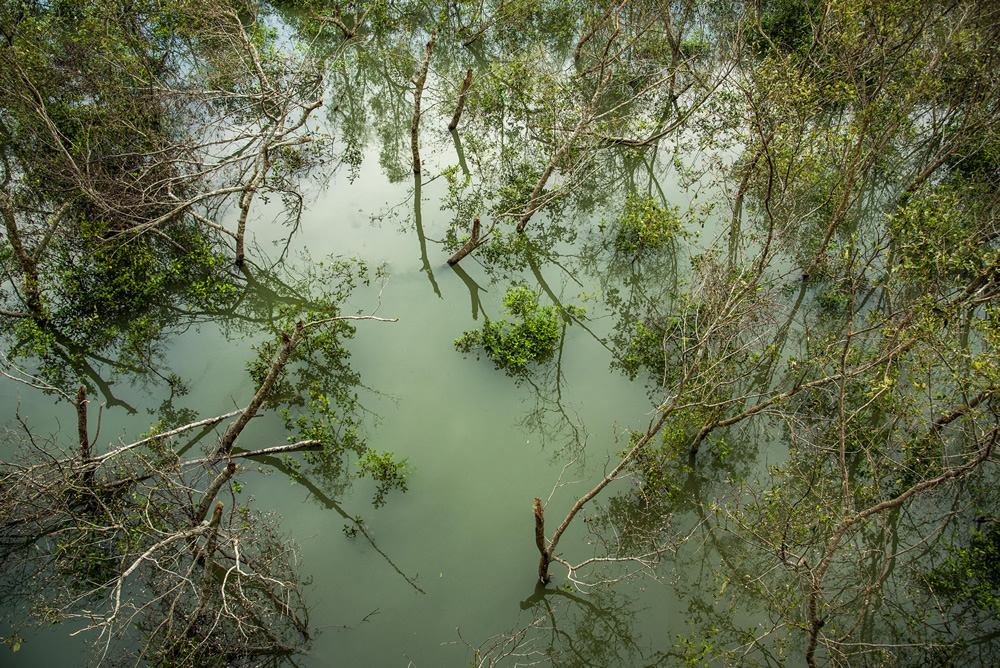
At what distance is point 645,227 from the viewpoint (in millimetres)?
8492

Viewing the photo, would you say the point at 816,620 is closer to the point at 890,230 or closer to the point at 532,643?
the point at 532,643

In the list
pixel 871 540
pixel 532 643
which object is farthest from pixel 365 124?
pixel 871 540

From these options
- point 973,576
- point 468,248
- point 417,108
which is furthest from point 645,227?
point 973,576

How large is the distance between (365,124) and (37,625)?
7654 mm

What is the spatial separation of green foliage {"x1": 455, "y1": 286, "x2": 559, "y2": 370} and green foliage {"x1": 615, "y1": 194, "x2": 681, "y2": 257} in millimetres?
1640

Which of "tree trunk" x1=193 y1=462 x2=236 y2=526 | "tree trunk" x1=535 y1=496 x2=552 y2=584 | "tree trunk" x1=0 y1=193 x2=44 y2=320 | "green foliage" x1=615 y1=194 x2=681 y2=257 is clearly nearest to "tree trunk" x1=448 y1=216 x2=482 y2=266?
"green foliage" x1=615 y1=194 x2=681 y2=257

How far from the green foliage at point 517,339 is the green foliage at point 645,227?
164 cm

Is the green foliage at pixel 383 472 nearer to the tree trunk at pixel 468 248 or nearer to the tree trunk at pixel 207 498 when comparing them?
the tree trunk at pixel 207 498

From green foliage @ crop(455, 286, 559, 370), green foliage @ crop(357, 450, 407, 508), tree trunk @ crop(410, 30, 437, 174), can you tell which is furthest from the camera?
tree trunk @ crop(410, 30, 437, 174)

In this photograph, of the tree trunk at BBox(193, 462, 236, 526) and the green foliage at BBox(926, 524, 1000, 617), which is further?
the green foliage at BBox(926, 524, 1000, 617)

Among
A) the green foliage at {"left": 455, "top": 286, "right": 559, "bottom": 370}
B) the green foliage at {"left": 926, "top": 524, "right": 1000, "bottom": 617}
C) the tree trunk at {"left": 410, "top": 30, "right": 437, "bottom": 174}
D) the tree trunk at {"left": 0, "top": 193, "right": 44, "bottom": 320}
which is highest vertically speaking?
the tree trunk at {"left": 410, "top": 30, "right": 437, "bottom": 174}

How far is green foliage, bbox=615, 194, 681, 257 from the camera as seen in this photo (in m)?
8.55

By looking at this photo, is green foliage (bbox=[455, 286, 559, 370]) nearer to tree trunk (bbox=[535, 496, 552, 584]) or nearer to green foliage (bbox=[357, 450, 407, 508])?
green foliage (bbox=[357, 450, 407, 508])

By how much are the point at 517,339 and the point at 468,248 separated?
1490mm
